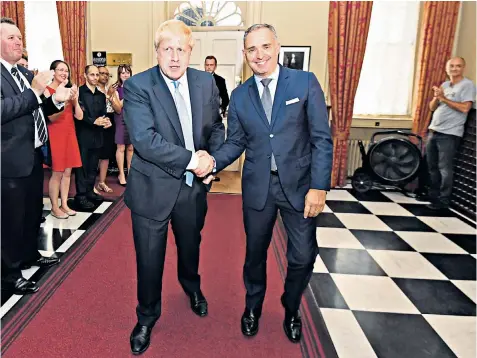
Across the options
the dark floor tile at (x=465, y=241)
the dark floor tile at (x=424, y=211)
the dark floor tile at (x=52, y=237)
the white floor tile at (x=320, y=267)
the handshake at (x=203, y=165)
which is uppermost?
the handshake at (x=203, y=165)

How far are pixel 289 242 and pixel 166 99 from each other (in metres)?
0.93

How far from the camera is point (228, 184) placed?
5.66m

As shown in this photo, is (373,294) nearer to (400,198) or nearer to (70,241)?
(70,241)

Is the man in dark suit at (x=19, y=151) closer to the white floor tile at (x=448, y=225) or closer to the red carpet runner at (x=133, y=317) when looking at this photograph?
the red carpet runner at (x=133, y=317)

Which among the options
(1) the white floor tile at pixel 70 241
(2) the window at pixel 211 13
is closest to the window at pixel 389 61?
(2) the window at pixel 211 13

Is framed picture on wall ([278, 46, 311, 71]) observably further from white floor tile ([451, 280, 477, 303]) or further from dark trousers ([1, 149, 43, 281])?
dark trousers ([1, 149, 43, 281])

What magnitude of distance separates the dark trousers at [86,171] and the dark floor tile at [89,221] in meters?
0.45

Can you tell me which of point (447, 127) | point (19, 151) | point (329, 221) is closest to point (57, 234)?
point (19, 151)

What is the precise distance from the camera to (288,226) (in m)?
2.02

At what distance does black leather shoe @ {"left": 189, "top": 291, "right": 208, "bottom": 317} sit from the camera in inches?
92.6

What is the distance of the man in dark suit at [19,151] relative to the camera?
229cm

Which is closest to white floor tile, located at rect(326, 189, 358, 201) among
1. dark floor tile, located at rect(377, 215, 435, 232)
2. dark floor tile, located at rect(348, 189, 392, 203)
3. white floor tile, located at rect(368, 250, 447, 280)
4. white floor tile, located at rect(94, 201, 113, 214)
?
dark floor tile, located at rect(348, 189, 392, 203)

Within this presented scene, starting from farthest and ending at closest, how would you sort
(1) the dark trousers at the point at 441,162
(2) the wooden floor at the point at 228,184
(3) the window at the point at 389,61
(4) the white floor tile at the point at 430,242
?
(3) the window at the point at 389,61, (2) the wooden floor at the point at 228,184, (1) the dark trousers at the point at 441,162, (4) the white floor tile at the point at 430,242

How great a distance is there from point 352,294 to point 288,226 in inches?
40.2
